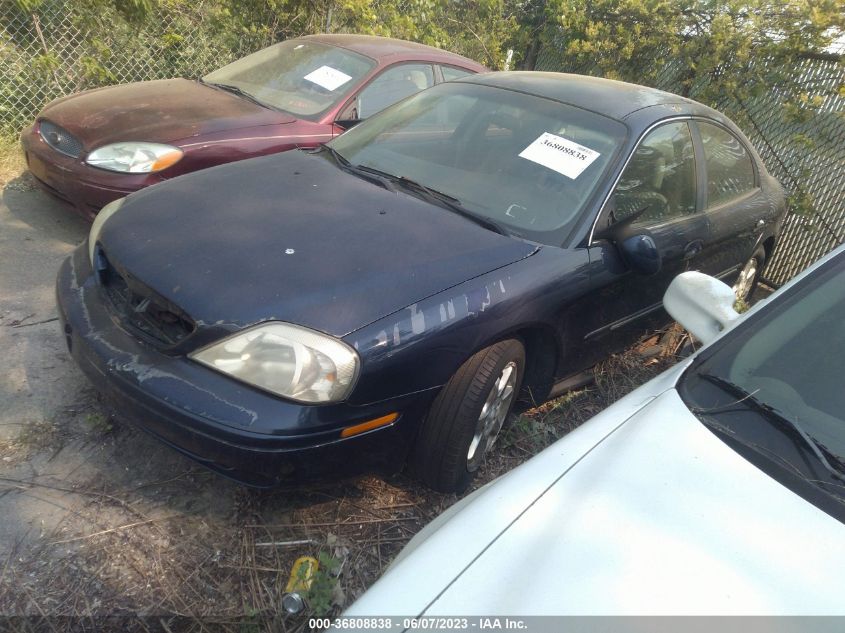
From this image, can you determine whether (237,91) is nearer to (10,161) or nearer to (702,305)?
(10,161)

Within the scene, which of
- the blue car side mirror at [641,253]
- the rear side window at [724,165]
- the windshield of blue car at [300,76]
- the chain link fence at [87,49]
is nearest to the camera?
the blue car side mirror at [641,253]

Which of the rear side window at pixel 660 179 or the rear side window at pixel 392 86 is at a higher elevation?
the rear side window at pixel 660 179

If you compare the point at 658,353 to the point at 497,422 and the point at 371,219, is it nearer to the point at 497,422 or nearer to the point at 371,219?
the point at 497,422

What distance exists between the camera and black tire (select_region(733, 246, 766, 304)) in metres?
4.39

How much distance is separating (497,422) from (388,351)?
3.00 ft

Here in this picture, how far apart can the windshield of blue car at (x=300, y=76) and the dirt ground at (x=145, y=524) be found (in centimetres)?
242

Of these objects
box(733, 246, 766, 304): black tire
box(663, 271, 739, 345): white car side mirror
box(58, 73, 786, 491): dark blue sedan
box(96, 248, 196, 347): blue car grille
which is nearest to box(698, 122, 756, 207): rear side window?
box(58, 73, 786, 491): dark blue sedan

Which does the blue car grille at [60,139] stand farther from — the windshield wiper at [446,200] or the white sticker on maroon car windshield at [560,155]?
the white sticker on maroon car windshield at [560,155]

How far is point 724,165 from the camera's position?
3.78 m

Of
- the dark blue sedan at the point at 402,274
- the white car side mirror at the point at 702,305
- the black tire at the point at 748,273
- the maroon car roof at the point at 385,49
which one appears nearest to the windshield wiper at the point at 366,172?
the dark blue sedan at the point at 402,274

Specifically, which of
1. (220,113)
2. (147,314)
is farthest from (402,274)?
(220,113)

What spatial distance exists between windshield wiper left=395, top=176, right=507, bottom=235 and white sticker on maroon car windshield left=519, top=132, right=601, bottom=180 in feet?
1.48

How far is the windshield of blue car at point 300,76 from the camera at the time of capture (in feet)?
15.4

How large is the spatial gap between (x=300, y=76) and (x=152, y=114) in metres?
1.18
